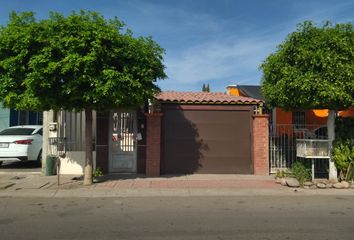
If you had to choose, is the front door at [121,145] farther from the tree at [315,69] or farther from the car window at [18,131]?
the tree at [315,69]

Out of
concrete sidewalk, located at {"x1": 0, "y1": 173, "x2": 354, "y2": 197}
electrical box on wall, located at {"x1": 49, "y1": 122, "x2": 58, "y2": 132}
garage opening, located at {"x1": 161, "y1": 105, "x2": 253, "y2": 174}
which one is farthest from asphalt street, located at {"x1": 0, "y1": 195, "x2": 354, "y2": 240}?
electrical box on wall, located at {"x1": 49, "y1": 122, "x2": 58, "y2": 132}

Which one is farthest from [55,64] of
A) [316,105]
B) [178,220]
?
[316,105]

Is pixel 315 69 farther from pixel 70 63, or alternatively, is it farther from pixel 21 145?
pixel 21 145

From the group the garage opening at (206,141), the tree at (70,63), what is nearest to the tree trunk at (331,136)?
the garage opening at (206,141)

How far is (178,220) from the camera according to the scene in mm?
7895

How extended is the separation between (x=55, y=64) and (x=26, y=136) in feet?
19.8

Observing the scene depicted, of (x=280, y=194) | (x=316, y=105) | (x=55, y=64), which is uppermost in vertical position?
(x=55, y=64)

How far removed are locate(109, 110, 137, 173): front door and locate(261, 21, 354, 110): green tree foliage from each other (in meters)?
4.98

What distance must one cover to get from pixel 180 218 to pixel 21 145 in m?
9.18

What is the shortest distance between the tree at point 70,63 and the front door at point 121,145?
3.03 m

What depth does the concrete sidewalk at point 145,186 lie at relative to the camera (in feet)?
36.8

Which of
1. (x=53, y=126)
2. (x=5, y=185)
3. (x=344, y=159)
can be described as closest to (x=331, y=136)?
(x=344, y=159)

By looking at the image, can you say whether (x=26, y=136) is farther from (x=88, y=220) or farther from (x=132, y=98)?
(x=88, y=220)

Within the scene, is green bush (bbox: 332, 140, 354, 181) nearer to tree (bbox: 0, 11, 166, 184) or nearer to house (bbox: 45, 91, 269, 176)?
house (bbox: 45, 91, 269, 176)
